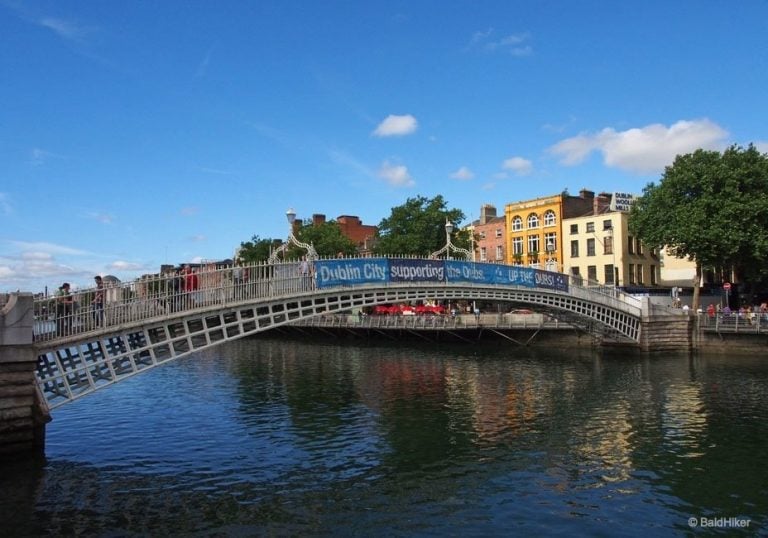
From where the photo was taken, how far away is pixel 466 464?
63.2ft

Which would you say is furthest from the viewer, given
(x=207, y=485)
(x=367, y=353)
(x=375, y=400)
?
(x=367, y=353)

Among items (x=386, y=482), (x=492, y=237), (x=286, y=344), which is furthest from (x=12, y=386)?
(x=492, y=237)

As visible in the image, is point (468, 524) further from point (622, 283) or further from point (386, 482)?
point (622, 283)

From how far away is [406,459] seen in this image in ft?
65.6

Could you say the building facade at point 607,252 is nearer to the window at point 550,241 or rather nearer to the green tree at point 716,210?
the window at point 550,241

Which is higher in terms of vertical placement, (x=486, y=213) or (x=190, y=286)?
(x=486, y=213)

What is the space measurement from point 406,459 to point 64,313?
491 inches

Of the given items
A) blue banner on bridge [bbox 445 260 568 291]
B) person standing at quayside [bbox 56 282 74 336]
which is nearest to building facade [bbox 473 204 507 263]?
blue banner on bridge [bbox 445 260 568 291]

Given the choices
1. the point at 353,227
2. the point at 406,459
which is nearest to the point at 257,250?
the point at 353,227

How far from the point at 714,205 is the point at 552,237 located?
83.8 feet

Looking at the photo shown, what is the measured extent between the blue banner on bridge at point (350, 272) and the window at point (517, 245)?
50376 mm

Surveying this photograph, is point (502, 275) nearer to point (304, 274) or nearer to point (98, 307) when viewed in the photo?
point (304, 274)

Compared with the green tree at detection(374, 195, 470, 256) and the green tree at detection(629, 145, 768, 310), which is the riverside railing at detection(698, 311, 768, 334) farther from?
the green tree at detection(374, 195, 470, 256)

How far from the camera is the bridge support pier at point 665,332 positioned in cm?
4775
